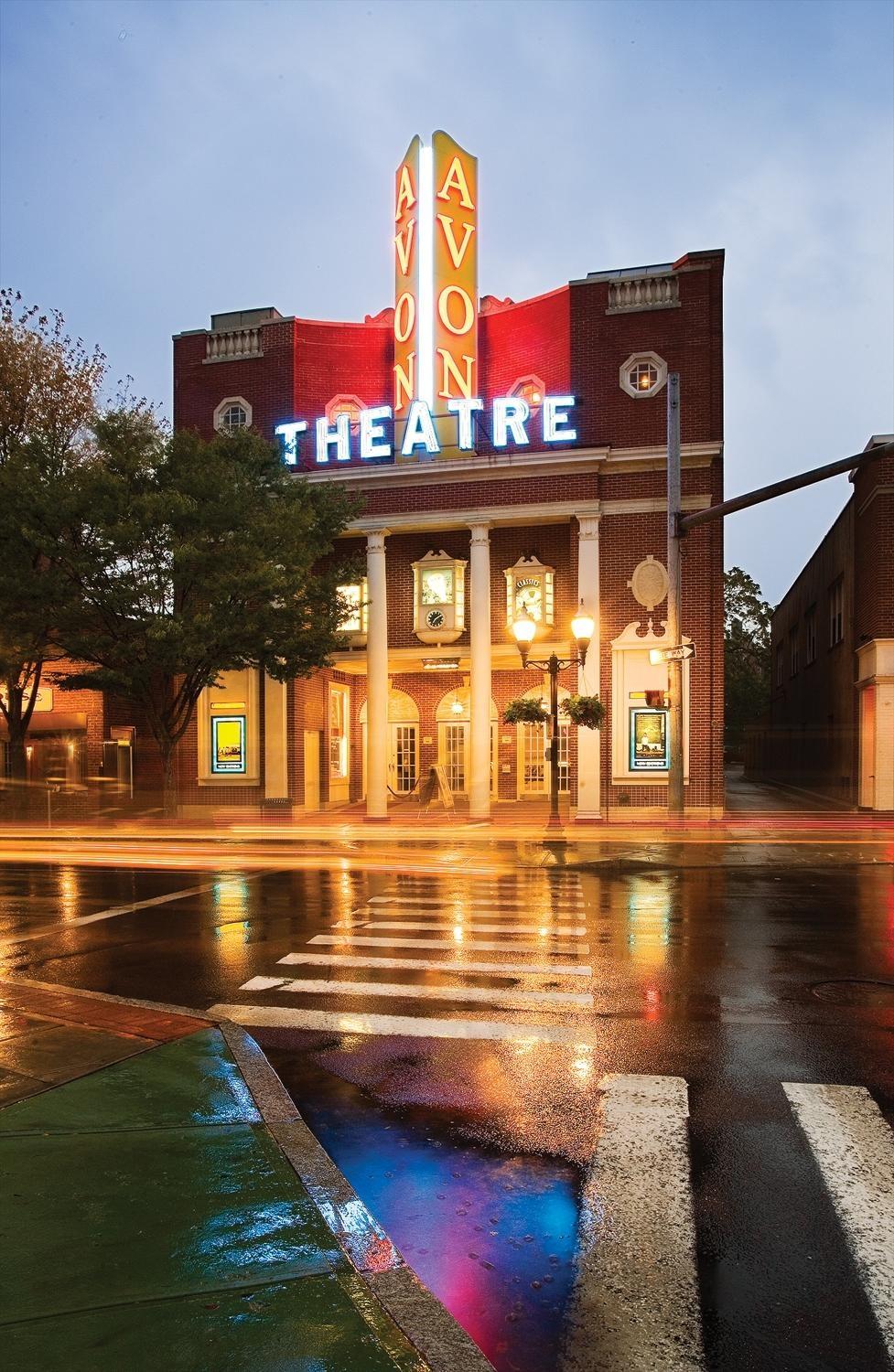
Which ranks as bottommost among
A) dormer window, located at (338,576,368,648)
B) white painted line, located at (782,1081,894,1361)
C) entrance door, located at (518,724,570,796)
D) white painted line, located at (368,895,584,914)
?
white painted line, located at (368,895,584,914)

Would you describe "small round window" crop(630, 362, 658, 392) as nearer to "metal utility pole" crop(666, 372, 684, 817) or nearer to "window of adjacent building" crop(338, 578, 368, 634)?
"metal utility pole" crop(666, 372, 684, 817)

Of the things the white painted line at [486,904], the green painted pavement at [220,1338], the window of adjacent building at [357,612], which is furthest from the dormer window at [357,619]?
the green painted pavement at [220,1338]

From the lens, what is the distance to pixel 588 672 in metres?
26.0

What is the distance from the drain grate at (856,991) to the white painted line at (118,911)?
26.8 feet

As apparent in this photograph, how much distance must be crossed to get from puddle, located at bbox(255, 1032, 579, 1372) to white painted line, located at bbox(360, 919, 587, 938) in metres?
4.92

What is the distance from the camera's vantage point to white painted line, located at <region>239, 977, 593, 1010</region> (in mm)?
→ 7727

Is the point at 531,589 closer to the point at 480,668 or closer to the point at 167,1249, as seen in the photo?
the point at 480,668

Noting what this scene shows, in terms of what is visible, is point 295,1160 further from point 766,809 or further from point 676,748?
point 766,809

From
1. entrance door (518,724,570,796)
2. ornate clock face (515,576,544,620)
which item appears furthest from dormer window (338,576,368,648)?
entrance door (518,724,570,796)

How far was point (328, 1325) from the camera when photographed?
319cm

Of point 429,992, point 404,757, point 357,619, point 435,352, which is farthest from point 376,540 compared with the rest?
point 429,992

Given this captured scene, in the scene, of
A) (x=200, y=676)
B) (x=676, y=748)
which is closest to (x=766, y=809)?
(x=676, y=748)

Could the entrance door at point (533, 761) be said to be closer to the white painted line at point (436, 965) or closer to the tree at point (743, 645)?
the white painted line at point (436, 965)

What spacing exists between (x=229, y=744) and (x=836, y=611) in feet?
69.9
